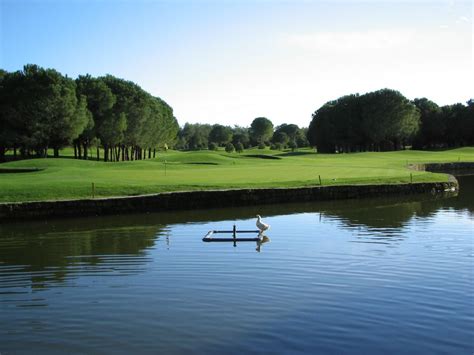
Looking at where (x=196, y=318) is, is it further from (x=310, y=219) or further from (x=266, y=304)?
(x=310, y=219)

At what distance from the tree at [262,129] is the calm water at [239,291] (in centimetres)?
15800

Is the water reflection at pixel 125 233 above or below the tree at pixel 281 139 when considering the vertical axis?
below

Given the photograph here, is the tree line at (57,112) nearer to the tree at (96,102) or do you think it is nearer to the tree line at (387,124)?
the tree at (96,102)

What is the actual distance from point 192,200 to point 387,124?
76.8 meters

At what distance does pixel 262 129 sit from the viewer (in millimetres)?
180000

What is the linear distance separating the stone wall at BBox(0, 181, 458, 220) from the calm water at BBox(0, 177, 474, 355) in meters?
3.15

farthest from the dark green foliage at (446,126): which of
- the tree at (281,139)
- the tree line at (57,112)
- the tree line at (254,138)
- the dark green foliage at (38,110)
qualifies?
the dark green foliage at (38,110)

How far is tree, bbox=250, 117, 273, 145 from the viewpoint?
179 m

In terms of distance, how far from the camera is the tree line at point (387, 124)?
98375 millimetres

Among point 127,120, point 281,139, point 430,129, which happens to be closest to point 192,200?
point 127,120

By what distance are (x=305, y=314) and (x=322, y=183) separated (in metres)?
24.4

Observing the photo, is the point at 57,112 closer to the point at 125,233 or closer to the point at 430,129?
the point at 125,233

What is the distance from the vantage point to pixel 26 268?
14.5 meters

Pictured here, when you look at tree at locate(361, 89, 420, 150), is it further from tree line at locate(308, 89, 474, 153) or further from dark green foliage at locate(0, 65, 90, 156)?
dark green foliage at locate(0, 65, 90, 156)
